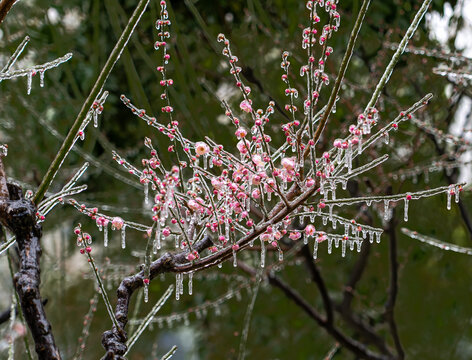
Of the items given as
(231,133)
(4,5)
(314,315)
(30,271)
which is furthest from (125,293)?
(231,133)

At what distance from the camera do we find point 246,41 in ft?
7.55

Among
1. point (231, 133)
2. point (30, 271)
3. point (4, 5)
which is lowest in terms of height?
point (30, 271)

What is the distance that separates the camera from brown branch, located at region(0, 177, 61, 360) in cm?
40

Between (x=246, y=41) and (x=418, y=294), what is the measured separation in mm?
1460

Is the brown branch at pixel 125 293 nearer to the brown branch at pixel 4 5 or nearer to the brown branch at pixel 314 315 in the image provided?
the brown branch at pixel 4 5

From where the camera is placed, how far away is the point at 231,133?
2.18 meters

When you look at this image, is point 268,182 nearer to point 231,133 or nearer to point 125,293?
point 125,293

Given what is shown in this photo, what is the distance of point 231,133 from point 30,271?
1.77 m

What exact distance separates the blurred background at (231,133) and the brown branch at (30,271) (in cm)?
131

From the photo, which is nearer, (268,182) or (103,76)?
(103,76)

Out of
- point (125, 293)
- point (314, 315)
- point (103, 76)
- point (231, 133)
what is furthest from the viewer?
point (231, 133)

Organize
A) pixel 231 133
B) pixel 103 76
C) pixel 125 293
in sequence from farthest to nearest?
1. pixel 231 133
2. pixel 125 293
3. pixel 103 76

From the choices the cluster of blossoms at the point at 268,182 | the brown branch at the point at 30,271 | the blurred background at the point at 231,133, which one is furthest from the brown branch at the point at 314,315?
the brown branch at the point at 30,271

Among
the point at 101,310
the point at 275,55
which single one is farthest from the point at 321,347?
the point at 275,55
